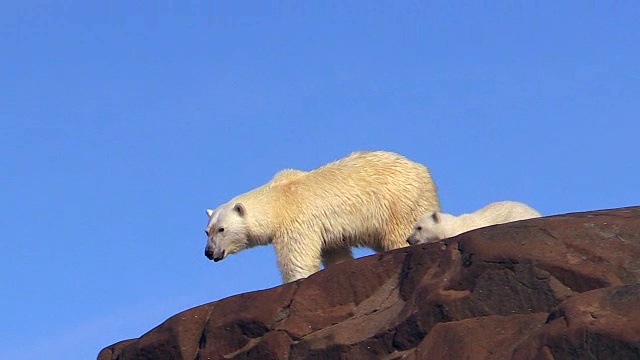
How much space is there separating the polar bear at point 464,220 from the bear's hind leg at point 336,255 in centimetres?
117

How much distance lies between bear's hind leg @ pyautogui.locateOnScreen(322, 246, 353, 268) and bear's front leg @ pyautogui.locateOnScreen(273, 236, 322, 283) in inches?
27.2

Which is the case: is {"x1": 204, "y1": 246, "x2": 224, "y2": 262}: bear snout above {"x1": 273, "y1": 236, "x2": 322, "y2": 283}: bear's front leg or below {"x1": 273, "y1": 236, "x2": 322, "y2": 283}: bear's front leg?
above

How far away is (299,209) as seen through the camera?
60.8 ft

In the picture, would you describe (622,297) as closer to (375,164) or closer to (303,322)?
(303,322)

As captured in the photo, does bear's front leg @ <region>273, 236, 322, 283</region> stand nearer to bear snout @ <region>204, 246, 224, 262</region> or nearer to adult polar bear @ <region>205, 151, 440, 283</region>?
adult polar bear @ <region>205, 151, 440, 283</region>

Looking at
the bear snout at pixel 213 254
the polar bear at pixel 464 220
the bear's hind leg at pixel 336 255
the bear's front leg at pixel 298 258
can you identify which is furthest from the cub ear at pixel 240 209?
the polar bear at pixel 464 220

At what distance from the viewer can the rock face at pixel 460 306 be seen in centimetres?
1177

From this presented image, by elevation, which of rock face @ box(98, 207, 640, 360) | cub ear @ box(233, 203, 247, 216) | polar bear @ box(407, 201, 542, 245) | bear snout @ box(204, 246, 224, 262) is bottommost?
rock face @ box(98, 207, 640, 360)

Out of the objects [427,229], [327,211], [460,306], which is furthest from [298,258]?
[460,306]

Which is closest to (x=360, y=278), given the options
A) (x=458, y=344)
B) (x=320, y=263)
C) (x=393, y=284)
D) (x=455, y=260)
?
(x=393, y=284)

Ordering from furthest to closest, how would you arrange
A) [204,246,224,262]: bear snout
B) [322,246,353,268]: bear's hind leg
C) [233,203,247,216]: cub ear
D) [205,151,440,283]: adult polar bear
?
[204,246,224,262]: bear snout, [322,246,353,268]: bear's hind leg, [233,203,247,216]: cub ear, [205,151,440,283]: adult polar bear

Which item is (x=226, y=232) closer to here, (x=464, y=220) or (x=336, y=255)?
(x=336, y=255)

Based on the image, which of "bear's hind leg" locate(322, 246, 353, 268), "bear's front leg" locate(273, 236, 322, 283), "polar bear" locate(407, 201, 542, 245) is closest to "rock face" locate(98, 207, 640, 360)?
"bear's front leg" locate(273, 236, 322, 283)

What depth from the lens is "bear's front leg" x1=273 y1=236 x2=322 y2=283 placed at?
717 inches
